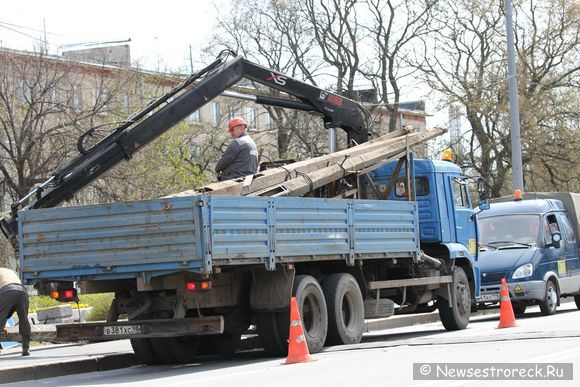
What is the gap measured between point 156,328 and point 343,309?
3250mm

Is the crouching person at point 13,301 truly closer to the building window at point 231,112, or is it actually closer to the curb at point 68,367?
the curb at point 68,367

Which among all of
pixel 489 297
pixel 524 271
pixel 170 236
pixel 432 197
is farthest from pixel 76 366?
pixel 524 271

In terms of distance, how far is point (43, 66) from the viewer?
35688 mm

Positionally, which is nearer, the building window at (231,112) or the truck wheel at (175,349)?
the truck wheel at (175,349)

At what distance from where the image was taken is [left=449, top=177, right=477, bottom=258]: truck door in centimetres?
1811

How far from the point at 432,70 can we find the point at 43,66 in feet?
55.8

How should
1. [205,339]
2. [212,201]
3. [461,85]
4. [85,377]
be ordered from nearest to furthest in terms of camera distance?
[212,201]
[85,377]
[205,339]
[461,85]

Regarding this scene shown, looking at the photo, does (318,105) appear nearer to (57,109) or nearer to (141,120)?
(141,120)

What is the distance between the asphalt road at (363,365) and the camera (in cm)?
1011

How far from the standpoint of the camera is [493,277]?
2084 centimetres

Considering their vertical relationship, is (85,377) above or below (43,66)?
below

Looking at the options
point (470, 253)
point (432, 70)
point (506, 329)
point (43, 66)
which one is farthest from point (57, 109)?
point (506, 329)

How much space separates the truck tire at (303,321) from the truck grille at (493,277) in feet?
24.9

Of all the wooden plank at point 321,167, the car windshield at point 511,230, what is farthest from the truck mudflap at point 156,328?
the car windshield at point 511,230
